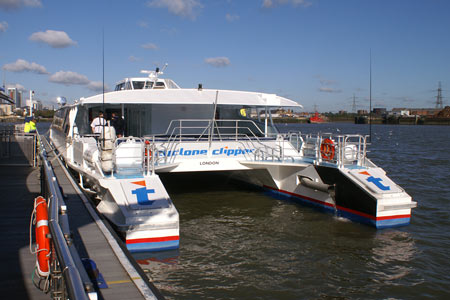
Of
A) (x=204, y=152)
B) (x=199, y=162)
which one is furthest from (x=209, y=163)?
(x=204, y=152)

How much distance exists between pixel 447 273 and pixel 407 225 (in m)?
2.48

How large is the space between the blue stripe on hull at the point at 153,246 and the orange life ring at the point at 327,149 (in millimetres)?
4750

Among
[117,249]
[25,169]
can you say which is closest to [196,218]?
[117,249]

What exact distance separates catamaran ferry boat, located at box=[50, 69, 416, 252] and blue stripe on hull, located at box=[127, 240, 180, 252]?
17 millimetres

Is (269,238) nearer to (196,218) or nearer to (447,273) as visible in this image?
(196,218)

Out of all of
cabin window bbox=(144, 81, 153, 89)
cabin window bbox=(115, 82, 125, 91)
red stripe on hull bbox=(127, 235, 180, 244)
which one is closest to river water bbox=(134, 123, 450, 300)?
red stripe on hull bbox=(127, 235, 180, 244)

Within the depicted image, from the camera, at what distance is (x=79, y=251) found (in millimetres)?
5230

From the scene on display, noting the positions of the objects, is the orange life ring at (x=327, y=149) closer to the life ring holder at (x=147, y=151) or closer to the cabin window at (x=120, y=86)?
the life ring holder at (x=147, y=151)

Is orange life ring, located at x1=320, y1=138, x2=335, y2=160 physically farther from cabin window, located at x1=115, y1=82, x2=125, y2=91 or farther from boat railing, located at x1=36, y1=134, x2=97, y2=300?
cabin window, located at x1=115, y1=82, x2=125, y2=91

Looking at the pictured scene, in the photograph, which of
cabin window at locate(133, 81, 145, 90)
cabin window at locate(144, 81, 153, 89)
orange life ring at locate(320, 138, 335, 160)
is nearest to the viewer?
orange life ring at locate(320, 138, 335, 160)

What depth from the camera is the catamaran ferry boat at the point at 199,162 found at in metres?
7.41

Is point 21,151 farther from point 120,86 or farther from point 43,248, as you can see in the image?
point 43,248

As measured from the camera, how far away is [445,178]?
1653cm

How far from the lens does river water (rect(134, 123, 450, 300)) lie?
6117 mm
